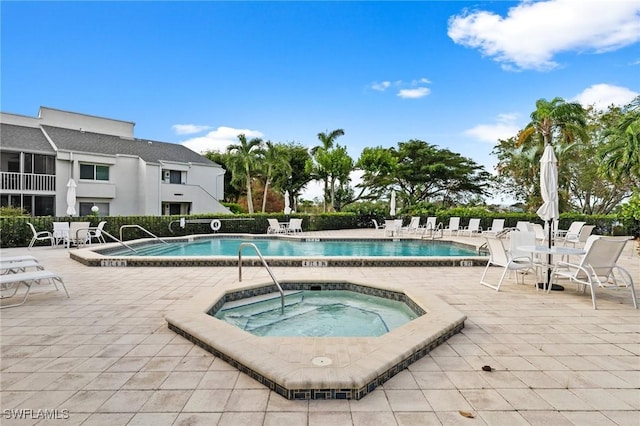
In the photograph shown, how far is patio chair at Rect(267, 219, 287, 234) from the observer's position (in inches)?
674

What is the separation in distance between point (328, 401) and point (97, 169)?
2288 centimetres

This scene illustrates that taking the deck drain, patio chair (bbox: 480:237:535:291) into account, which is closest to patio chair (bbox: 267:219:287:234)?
patio chair (bbox: 480:237:535:291)

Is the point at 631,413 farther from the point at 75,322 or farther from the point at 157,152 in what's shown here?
the point at 157,152

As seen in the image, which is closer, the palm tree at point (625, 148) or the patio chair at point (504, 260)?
the patio chair at point (504, 260)

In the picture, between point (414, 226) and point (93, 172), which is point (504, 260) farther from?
point (93, 172)

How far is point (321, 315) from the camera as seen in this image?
5.22 metres

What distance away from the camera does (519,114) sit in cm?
2514

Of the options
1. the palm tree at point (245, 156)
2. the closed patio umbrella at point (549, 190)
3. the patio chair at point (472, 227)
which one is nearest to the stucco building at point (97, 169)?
the palm tree at point (245, 156)

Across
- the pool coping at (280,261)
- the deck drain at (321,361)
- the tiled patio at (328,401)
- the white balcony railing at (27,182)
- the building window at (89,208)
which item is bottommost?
the tiled patio at (328,401)

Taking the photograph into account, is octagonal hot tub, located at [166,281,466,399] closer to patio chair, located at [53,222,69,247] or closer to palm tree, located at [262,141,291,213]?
patio chair, located at [53,222,69,247]

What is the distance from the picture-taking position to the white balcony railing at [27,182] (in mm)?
17688

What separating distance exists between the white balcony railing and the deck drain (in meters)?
21.4

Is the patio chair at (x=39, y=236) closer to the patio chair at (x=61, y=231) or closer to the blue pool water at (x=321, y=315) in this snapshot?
the patio chair at (x=61, y=231)

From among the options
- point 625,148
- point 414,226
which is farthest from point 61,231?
point 625,148
